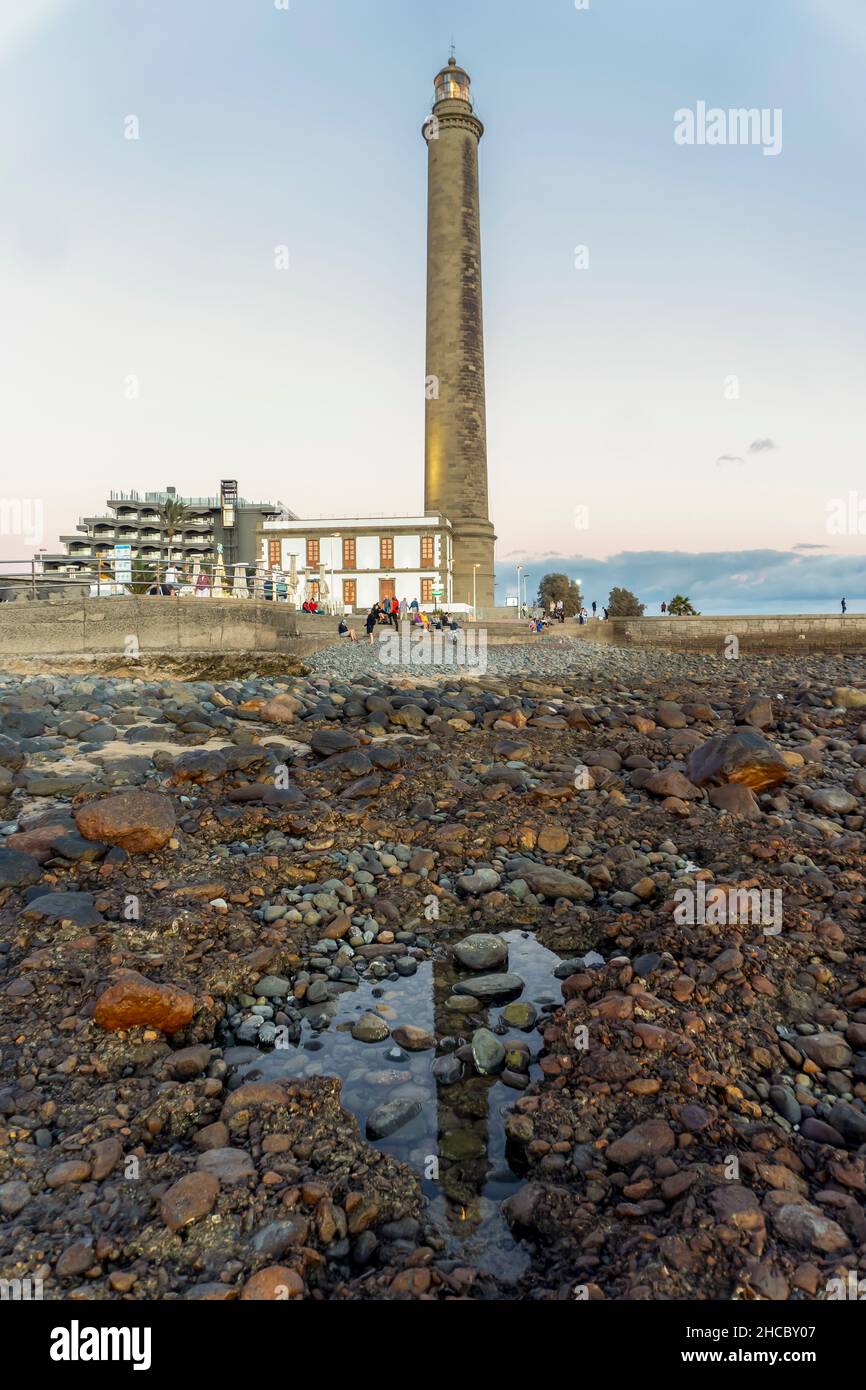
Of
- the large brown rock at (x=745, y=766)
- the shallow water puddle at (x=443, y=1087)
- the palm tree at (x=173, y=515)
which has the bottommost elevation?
the shallow water puddle at (x=443, y=1087)

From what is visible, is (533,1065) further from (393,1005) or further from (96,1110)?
(96,1110)

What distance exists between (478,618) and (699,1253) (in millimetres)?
44806

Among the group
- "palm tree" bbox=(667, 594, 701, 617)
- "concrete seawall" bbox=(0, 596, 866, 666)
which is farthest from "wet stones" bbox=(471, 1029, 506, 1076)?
"palm tree" bbox=(667, 594, 701, 617)

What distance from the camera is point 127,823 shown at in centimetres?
610

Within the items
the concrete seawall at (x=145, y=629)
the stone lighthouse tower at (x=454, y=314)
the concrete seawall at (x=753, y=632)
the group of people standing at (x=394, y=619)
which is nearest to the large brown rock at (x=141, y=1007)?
the concrete seawall at (x=145, y=629)

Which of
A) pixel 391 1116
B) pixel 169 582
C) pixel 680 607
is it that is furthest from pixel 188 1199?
pixel 680 607

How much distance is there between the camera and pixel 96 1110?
341 cm

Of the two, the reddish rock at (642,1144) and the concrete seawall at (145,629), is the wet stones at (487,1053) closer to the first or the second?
the reddish rock at (642,1144)

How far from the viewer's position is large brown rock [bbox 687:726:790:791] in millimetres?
7828

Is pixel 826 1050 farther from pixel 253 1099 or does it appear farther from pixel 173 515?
pixel 173 515

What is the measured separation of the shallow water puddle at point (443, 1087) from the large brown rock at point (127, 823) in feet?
7.90

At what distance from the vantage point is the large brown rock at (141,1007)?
3938 mm

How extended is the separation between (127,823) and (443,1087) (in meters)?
3.55
